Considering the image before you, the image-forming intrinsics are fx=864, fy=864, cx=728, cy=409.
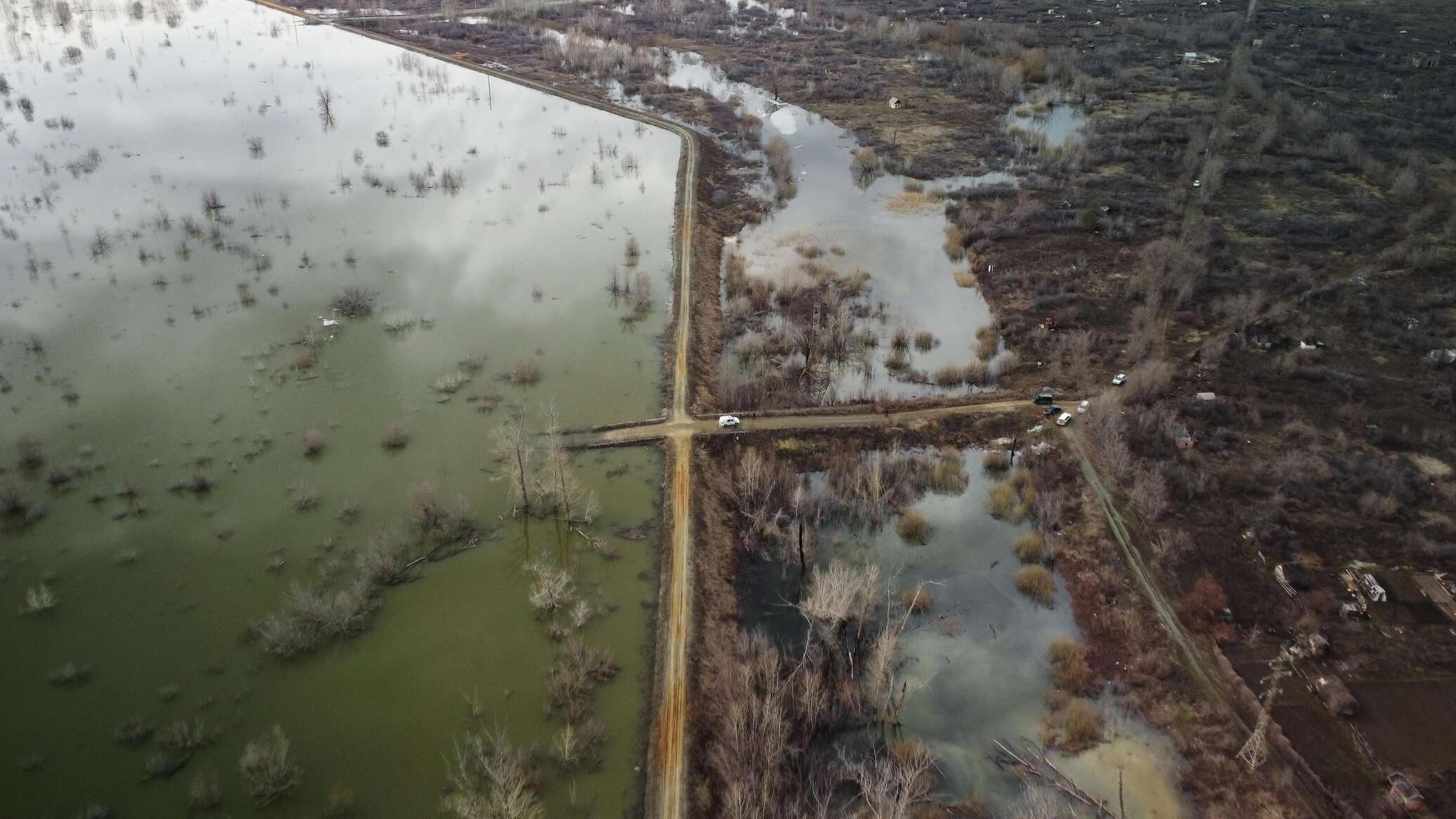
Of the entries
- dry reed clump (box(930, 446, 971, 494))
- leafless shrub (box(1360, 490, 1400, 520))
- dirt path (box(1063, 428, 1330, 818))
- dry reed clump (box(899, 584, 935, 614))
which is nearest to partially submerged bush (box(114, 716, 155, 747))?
dry reed clump (box(899, 584, 935, 614))

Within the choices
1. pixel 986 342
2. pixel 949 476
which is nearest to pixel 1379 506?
pixel 949 476

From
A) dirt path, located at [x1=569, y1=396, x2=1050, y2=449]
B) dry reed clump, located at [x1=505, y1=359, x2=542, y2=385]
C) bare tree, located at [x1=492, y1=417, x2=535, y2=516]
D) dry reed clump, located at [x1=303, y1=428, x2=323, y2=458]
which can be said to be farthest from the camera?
dry reed clump, located at [x1=505, y1=359, x2=542, y2=385]

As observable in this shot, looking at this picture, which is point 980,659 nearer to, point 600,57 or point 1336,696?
point 1336,696

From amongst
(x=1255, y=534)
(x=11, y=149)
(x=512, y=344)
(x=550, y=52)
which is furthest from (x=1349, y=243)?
(x=11, y=149)

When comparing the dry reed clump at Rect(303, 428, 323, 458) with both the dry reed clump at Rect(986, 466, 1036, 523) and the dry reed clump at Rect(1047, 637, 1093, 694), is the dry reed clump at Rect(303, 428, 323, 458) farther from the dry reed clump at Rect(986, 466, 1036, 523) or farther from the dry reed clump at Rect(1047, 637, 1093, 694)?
the dry reed clump at Rect(1047, 637, 1093, 694)

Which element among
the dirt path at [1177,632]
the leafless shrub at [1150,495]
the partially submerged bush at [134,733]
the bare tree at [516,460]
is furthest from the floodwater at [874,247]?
the partially submerged bush at [134,733]

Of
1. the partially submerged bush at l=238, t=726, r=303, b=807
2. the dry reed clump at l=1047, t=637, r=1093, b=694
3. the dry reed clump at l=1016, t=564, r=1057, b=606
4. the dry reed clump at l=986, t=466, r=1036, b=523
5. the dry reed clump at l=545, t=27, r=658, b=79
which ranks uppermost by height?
the dry reed clump at l=545, t=27, r=658, b=79
